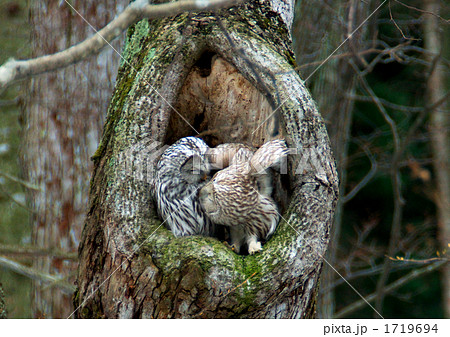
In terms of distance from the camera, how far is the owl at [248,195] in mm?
2457

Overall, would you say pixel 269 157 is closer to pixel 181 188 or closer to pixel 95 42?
pixel 181 188

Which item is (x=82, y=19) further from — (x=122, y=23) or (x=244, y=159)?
(x=122, y=23)

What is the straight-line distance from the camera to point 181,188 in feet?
9.10

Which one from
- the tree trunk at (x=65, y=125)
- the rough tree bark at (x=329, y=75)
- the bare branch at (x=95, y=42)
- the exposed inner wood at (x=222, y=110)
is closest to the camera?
the bare branch at (x=95, y=42)

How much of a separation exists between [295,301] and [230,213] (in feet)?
2.01

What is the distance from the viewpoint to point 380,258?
262 inches

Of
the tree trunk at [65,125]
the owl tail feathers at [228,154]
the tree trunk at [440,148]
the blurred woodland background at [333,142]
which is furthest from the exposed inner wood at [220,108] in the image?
the tree trunk at [440,148]

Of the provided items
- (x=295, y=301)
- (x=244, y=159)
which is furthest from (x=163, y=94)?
(x=295, y=301)

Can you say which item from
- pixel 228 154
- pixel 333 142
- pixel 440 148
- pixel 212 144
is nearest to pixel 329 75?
pixel 333 142

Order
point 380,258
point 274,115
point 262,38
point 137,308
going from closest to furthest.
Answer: point 137,308
point 274,115
point 262,38
point 380,258

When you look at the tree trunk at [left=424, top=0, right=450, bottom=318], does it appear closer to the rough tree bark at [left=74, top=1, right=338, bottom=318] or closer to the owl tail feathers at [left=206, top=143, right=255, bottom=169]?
the rough tree bark at [left=74, top=1, right=338, bottom=318]

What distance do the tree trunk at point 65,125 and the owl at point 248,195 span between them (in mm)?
1705

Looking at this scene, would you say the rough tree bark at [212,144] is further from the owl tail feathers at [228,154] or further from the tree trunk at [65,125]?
the tree trunk at [65,125]

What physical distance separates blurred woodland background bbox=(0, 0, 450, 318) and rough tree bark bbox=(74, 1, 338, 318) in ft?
1.34
